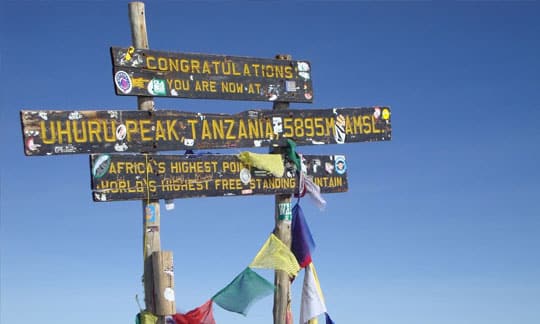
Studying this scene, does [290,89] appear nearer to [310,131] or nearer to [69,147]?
[310,131]

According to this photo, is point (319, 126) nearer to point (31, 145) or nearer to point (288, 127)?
point (288, 127)

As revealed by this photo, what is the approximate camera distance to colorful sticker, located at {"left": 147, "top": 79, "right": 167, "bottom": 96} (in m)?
8.76

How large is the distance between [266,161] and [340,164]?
46.9 inches

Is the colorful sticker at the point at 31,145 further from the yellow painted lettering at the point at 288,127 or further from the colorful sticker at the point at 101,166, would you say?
the yellow painted lettering at the point at 288,127

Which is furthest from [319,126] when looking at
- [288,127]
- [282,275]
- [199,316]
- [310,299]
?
[199,316]

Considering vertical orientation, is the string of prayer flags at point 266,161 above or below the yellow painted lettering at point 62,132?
below

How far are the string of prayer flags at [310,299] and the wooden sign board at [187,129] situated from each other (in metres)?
1.57

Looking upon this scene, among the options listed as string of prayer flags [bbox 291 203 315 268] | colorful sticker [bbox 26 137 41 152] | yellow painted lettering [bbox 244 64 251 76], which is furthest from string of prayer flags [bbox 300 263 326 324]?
colorful sticker [bbox 26 137 41 152]

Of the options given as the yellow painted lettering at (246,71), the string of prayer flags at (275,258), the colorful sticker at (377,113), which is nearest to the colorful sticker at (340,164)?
the colorful sticker at (377,113)

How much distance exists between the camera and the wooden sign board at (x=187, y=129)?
8195 mm

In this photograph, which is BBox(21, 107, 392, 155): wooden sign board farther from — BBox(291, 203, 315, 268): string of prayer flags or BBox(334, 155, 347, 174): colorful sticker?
BBox(291, 203, 315, 268): string of prayer flags

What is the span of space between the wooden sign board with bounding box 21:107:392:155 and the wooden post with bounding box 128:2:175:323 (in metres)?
0.23

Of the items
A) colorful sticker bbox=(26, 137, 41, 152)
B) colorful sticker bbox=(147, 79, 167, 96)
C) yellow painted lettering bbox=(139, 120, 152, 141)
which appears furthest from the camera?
colorful sticker bbox=(147, 79, 167, 96)

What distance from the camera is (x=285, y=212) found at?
32.2ft
